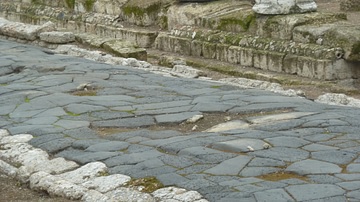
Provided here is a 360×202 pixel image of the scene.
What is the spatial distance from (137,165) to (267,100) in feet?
7.94

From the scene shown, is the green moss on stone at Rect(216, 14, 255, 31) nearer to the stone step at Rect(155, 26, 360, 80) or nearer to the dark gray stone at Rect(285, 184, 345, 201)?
the stone step at Rect(155, 26, 360, 80)

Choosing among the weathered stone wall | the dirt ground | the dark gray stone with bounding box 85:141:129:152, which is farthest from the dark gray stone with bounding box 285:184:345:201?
the weathered stone wall

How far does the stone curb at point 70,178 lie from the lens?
4719 mm

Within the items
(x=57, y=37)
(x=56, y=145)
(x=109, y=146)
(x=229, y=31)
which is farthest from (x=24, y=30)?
(x=109, y=146)

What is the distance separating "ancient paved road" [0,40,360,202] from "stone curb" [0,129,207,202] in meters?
0.11

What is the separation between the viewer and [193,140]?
5852 millimetres

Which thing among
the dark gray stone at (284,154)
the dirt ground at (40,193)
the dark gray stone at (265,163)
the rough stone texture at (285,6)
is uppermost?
the rough stone texture at (285,6)


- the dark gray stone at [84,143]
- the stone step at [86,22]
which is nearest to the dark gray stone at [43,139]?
the dark gray stone at [84,143]

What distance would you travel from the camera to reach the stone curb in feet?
15.5

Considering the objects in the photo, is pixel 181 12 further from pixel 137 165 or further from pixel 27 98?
pixel 137 165

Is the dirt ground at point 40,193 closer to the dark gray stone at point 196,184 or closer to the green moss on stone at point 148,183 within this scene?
the green moss on stone at point 148,183

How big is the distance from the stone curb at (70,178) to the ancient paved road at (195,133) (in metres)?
0.11

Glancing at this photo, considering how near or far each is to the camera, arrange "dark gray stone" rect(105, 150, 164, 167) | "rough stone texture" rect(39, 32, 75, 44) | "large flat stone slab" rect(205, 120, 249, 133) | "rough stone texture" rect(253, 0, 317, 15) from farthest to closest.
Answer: "rough stone texture" rect(39, 32, 75, 44), "rough stone texture" rect(253, 0, 317, 15), "large flat stone slab" rect(205, 120, 249, 133), "dark gray stone" rect(105, 150, 164, 167)

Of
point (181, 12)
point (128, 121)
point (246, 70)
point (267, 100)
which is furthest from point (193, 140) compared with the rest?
point (181, 12)
